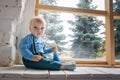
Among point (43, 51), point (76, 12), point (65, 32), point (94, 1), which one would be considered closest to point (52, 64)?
point (43, 51)

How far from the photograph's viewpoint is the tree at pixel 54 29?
78.7 inches

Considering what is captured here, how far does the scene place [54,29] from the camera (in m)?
2.01

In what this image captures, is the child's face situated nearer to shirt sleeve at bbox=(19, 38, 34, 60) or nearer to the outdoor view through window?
shirt sleeve at bbox=(19, 38, 34, 60)

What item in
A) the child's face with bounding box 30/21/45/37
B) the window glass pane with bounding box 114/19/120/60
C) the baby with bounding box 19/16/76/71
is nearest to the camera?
the baby with bounding box 19/16/76/71

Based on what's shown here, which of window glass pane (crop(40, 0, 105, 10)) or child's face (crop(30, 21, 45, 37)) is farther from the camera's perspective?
window glass pane (crop(40, 0, 105, 10))

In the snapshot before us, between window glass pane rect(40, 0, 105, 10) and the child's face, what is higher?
window glass pane rect(40, 0, 105, 10)

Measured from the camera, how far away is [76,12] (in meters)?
2.03

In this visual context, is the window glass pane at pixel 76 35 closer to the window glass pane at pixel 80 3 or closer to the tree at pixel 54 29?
the tree at pixel 54 29

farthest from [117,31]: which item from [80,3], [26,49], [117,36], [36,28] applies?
[26,49]

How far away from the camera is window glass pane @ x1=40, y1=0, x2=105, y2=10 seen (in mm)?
2041

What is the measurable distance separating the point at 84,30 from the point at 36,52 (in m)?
0.68

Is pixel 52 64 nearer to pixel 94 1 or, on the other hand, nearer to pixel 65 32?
pixel 65 32

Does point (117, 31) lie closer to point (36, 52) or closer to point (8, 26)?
point (36, 52)

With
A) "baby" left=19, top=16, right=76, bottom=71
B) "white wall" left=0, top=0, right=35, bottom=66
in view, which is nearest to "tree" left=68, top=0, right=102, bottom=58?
"baby" left=19, top=16, right=76, bottom=71
